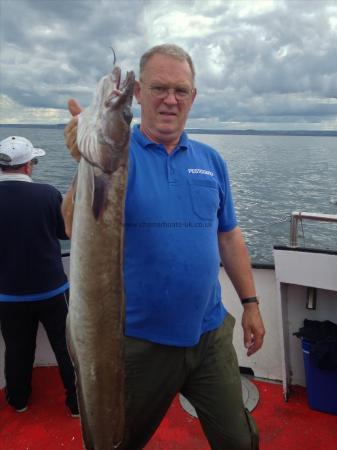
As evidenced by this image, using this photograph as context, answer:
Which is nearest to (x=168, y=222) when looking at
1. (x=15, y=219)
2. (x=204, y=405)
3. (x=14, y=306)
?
(x=204, y=405)

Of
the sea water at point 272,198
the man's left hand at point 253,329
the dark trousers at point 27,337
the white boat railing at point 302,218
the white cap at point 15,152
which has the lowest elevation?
the sea water at point 272,198

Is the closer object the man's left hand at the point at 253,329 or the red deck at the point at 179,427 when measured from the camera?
the man's left hand at the point at 253,329

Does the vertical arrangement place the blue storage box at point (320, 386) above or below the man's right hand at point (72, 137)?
below

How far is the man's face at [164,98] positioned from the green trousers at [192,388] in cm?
119

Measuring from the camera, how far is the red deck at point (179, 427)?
3750 mm

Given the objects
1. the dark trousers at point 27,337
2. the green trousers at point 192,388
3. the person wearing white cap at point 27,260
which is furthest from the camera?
the dark trousers at point 27,337

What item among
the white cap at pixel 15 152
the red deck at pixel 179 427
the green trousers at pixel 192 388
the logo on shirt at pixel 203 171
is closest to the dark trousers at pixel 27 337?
the red deck at pixel 179 427

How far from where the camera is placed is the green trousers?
7.93ft

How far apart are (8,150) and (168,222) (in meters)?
2.06

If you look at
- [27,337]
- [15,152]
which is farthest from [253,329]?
[15,152]

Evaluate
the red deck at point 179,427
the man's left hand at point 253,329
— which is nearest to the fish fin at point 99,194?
the man's left hand at point 253,329

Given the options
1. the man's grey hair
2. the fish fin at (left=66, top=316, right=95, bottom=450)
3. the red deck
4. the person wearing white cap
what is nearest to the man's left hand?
the fish fin at (left=66, top=316, right=95, bottom=450)

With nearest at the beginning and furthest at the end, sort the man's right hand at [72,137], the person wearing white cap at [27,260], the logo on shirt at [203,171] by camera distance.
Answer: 1. the man's right hand at [72,137]
2. the logo on shirt at [203,171]
3. the person wearing white cap at [27,260]

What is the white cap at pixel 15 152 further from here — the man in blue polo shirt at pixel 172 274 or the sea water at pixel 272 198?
the sea water at pixel 272 198
